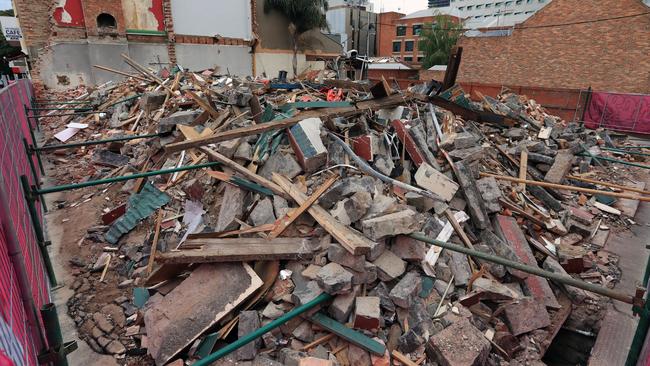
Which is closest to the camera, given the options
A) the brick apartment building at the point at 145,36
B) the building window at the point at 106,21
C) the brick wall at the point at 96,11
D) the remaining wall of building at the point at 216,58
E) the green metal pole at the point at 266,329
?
the green metal pole at the point at 266,329

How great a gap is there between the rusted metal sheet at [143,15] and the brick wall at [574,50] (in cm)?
2268

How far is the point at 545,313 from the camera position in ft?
13.8

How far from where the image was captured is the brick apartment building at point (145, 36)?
14266mm

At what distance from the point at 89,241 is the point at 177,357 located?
2.75m

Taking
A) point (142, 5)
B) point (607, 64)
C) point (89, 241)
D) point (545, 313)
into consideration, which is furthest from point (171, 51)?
point (607, 64)

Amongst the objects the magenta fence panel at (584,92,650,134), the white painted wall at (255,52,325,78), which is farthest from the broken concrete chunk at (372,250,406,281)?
the white painted wall at (255,52,325,78)

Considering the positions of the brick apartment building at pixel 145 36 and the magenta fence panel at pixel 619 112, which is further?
the magenta fence panel at pixel 619 112

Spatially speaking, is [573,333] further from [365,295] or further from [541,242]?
[365,295]

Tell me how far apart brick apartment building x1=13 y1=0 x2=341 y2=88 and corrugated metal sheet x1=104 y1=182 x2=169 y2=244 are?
1353 cm

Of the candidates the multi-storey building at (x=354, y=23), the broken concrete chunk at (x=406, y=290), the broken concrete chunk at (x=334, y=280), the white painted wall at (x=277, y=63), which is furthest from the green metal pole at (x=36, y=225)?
the multi-storey building at (x=354, y=23)

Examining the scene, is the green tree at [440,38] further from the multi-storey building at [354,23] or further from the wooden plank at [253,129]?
the wooden plank at [253,129]

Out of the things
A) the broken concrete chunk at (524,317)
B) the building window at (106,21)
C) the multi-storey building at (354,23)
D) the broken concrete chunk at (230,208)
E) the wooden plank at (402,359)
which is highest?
the multi-storey building at (354,23)

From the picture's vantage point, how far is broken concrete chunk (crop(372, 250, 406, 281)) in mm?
3725

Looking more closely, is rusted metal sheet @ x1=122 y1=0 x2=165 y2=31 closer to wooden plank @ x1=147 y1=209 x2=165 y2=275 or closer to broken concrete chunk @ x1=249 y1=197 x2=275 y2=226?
wooden plank @ x1=147 y1=209 x2=165 y2=275
